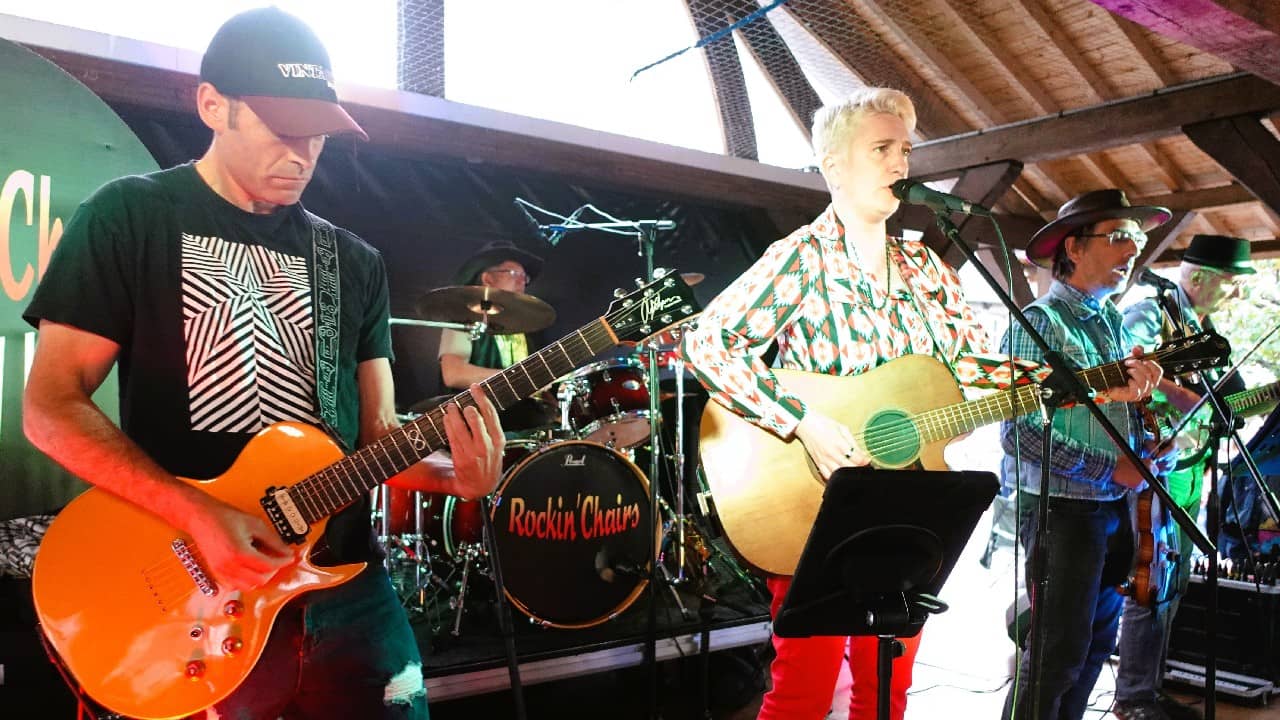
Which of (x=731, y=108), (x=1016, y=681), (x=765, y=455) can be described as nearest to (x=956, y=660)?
(x=1016, y=681)

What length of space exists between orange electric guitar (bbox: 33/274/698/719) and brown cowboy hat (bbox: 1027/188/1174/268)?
3.16 meters

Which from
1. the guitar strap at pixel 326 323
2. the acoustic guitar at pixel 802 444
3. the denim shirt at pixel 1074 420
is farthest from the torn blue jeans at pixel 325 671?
the denim shirt at pixel 1074 420

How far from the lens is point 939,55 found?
6973 millimetres

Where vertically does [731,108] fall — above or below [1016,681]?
above

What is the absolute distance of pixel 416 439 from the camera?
2178mm

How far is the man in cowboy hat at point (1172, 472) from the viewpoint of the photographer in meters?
4.50

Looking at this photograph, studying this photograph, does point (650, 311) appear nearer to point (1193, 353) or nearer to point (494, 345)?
point (1193, 353)

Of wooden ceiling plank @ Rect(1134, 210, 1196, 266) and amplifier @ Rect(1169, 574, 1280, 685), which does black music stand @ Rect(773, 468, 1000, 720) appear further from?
wooden ceiling plank @ Rect(1134, 210, 1196, 266)

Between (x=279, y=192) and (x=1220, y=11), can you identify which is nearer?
(x=279, y=192)

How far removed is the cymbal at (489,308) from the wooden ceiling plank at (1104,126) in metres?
4.31

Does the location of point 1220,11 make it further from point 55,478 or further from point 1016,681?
point 55,478

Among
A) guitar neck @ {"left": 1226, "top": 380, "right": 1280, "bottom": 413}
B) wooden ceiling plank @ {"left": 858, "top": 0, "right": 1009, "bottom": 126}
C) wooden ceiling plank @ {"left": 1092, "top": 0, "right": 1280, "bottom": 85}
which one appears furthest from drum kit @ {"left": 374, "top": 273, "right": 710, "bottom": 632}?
wooden ceiling plank @ {"left": 858, "top": 0, "right": 1009, "bottom": 126}

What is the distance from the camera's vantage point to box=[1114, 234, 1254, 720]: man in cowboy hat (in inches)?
177

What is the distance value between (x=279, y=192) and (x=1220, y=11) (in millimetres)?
4216
